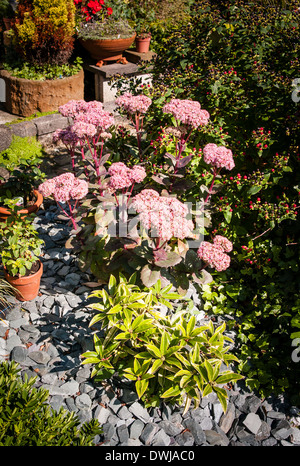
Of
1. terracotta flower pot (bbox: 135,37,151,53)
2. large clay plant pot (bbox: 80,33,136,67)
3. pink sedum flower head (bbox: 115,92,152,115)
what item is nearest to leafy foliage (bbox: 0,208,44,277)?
pink sedum flower head (bbox: 115,92,152,115)

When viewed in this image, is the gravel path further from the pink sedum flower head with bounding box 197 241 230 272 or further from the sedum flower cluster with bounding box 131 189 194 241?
the sedum flower cluster with bounding box 131 189 194 241

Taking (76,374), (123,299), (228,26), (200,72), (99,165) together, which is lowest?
(76,374)

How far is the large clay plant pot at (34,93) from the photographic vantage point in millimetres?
5020

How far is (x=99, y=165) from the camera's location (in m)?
3.10

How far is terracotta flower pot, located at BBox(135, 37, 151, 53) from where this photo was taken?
19.4ft

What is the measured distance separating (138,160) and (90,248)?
44.8 inches

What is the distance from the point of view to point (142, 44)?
5.94 metres

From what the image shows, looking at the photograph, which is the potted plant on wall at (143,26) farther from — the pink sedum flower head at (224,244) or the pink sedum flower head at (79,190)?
the pink sedum flower head at (224,244)

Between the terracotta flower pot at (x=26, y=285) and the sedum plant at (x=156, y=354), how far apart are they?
68cm

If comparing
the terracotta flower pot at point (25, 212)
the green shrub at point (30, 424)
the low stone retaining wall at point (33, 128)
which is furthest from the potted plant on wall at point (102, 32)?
the green shrub at point (30, 424)

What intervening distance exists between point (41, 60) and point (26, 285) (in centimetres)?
376

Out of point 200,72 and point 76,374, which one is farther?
point 200,72
